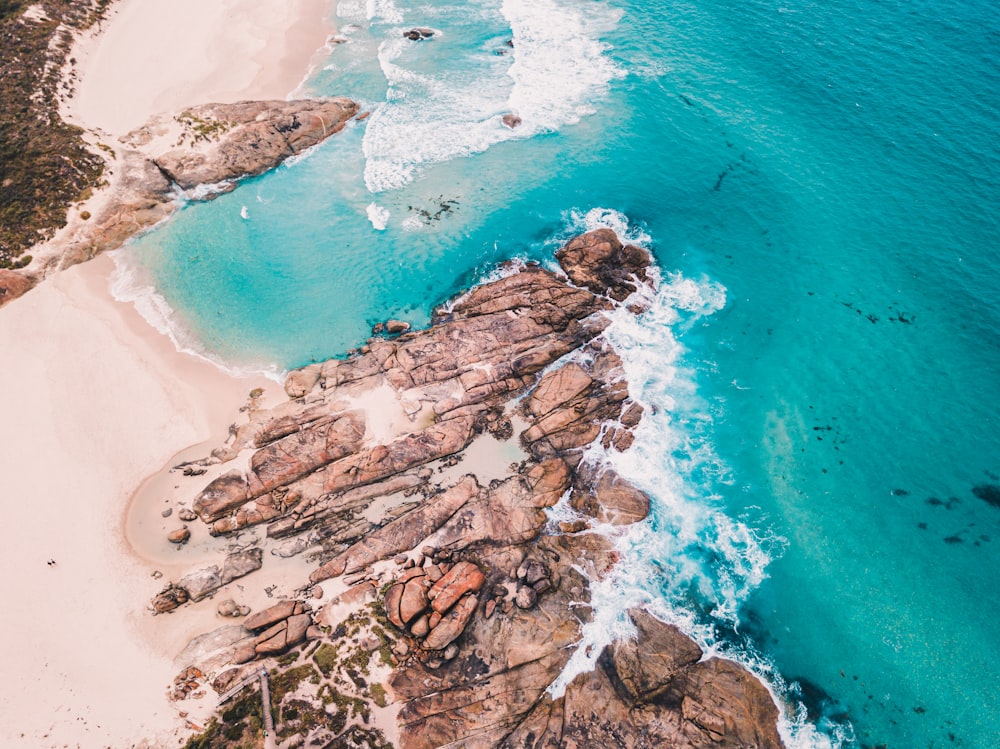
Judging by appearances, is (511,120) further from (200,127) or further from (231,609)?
(231,609)

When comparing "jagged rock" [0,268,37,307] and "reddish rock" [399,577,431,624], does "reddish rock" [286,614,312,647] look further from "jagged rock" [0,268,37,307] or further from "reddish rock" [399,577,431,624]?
"jagged rock" [0,268,37,307]

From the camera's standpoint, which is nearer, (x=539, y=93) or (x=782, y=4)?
(x=539, y=93)

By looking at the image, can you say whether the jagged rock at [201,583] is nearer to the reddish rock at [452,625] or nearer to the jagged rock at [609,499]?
the reddish rock at [452,625]

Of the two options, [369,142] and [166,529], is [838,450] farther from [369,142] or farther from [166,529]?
[369,142]

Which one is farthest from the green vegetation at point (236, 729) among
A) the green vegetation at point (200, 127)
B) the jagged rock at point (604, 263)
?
the green vegetation at point (200, 127)

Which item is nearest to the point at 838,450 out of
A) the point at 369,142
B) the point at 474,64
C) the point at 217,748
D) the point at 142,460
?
the point at 217,748
